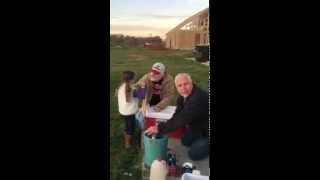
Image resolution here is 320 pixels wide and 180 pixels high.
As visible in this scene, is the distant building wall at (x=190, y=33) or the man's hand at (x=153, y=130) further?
the man's hand at (x=153, y=130)

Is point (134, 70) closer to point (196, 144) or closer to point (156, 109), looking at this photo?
point (156, 109)

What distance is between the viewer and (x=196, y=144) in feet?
6.86

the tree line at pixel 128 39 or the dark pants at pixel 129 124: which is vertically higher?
the tree line at pixel 128 39

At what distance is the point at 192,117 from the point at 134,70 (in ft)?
1.25

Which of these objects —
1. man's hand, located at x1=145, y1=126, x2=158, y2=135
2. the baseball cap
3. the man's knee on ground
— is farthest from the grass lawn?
the man's knee on ground

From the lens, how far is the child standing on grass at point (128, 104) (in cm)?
216

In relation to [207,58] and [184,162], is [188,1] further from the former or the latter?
[184,162]

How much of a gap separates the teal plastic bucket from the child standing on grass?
0.29 feet

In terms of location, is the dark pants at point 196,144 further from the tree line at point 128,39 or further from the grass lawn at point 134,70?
the tree line at point 128,39

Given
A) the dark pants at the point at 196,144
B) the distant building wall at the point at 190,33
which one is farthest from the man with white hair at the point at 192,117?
the distant building wall at the point at 190,33

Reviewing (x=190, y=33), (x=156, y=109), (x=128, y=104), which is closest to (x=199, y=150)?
(x=156, y=109)

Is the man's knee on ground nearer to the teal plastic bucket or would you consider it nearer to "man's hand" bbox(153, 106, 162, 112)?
the teal plastic bucket
